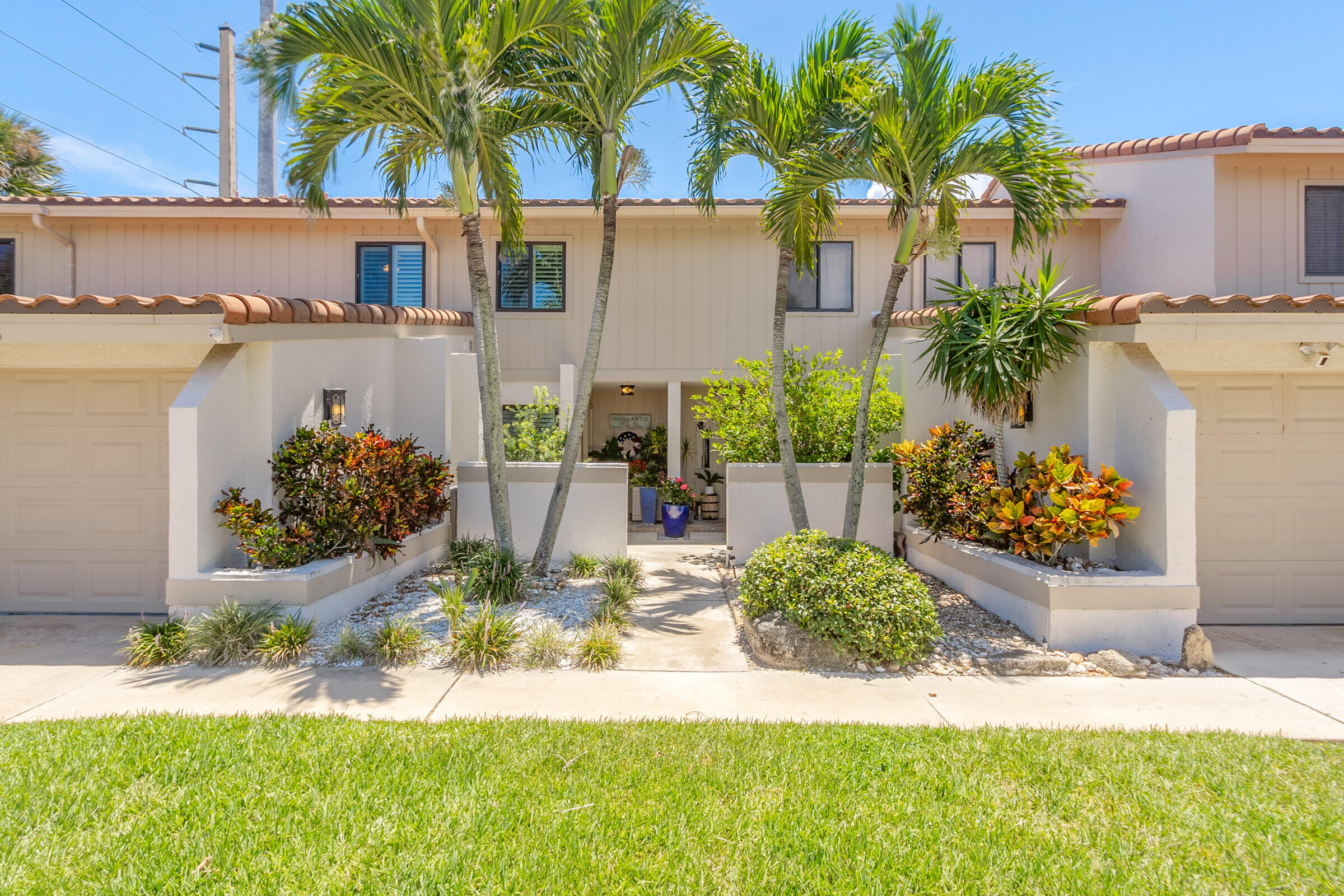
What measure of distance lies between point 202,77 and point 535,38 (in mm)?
15720

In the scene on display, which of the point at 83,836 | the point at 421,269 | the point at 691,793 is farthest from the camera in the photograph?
the point at 421,269

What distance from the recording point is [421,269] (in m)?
12.6

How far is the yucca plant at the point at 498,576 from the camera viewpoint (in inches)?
301

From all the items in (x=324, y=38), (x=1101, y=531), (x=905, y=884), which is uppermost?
(x=324, y=38)

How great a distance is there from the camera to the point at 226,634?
605 centimetres

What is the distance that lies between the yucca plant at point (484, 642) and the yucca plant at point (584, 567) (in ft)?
8.74

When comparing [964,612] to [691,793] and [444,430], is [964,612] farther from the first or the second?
[444,430]

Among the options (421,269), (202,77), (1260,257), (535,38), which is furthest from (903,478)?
(202,77)

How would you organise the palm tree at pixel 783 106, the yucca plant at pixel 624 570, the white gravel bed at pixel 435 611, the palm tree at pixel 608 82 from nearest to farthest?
the white gravel bed at pixel 435 611 → the palm tree at pixel 608 82 → the palm tree at pixel 783 106 → the yucca plant at pixel 624 570

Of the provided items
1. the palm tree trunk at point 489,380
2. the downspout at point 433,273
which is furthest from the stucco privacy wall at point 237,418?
the downspout at point 433,273

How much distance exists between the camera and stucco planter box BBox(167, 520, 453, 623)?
633 cm

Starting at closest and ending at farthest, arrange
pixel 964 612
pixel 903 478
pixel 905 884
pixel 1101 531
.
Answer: pixel 905 884 → pixel 1101 531 → pixel 964 612 → pixel 903 478

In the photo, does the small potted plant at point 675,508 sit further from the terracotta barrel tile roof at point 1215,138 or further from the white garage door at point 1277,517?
the terracotta barrel tile roof at point 1215,138

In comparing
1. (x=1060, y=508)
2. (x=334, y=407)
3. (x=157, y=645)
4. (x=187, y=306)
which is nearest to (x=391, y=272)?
(x=334, y=407)
